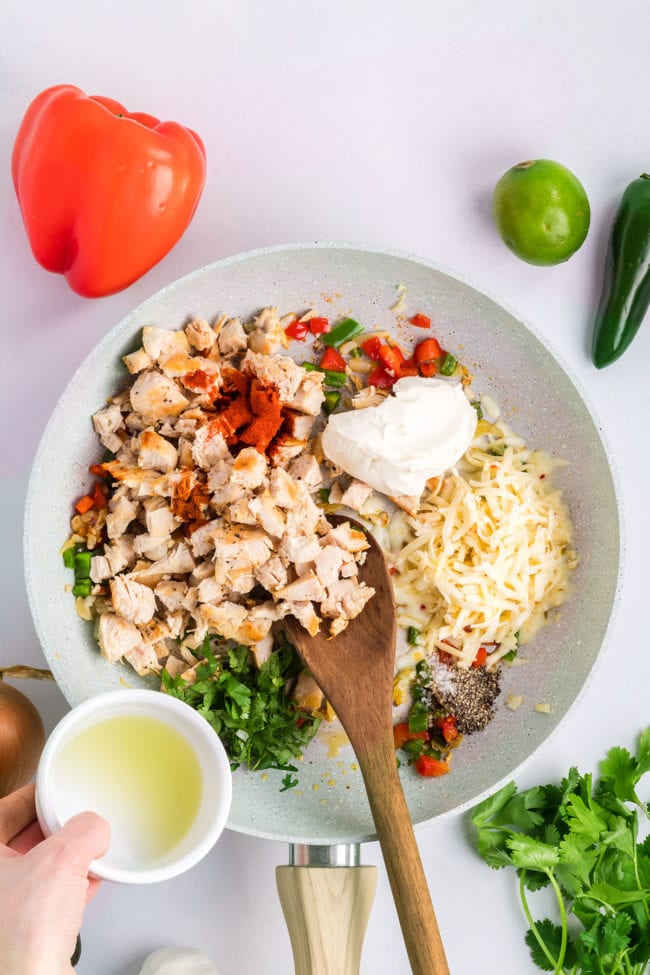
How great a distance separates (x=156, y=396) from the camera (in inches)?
90.3

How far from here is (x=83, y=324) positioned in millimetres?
2574

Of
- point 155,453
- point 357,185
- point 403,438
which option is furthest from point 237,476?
point 357,185

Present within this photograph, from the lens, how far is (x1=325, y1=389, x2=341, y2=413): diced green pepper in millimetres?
2467

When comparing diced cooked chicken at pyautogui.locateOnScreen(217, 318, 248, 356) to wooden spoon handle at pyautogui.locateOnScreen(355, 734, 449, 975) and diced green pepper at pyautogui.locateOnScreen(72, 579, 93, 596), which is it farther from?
wooden spoon handle at pyautogui.locateOnScreen(355, 734, 449, 975)

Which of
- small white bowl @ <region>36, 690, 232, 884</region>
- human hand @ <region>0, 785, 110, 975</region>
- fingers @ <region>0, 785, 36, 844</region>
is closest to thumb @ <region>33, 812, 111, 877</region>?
human hand @ <region>0, 785, 110, 975</region>

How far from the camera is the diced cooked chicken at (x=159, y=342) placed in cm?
231

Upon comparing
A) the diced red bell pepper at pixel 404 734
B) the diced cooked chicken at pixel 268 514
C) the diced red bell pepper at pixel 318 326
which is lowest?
the diced red bell pepper at pixel 404 734

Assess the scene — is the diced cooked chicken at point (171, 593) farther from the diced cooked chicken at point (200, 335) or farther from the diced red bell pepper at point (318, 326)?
the diced red bell pepper at point (318, 326)

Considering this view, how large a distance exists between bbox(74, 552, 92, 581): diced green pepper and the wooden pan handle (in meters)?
0.92

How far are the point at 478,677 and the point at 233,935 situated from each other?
1042 millimetres

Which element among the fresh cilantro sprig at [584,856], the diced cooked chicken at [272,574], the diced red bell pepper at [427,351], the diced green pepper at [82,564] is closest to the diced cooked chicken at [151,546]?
the diced green pepper at [82,564]

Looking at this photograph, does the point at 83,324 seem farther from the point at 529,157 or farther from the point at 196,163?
the point at 529,157

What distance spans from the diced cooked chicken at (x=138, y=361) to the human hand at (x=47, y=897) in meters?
1.08

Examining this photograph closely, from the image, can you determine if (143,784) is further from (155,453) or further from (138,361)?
(138,361)
